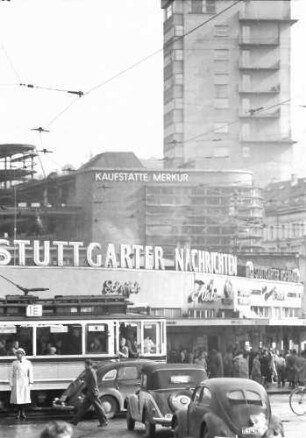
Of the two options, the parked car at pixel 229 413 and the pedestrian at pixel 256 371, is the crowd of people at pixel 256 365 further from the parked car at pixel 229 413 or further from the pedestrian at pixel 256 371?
the parked car at pixel 229 413

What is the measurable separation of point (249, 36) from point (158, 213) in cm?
3066

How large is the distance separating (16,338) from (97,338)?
2.22 m

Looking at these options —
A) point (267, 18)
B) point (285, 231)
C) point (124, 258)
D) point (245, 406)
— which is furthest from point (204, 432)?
point (267, 18)

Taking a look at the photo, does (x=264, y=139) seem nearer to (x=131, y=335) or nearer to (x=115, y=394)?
(x=131, y=335)

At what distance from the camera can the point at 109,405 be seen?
22375 millimetres

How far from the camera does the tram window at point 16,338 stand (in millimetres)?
25375

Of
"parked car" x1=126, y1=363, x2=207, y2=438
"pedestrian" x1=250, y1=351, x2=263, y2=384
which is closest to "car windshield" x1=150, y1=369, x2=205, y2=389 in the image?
"parked car" x1=126, y1=363, x2=207, y2=438

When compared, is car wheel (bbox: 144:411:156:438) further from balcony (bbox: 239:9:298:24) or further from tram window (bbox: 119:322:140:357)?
balcony (bbox: 239:9:298:24)

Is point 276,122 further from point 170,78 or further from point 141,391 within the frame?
point 141,391

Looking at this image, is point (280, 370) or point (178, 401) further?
point (280, 370)

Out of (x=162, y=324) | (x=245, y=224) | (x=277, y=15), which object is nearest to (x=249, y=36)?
(x=277, y=15)

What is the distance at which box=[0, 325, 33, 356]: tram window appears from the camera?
25.4 metres

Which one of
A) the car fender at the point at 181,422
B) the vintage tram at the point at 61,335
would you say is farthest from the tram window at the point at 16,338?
the car fender at the point at 181,422

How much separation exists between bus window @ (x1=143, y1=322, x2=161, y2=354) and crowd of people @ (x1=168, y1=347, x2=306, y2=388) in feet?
9.44
